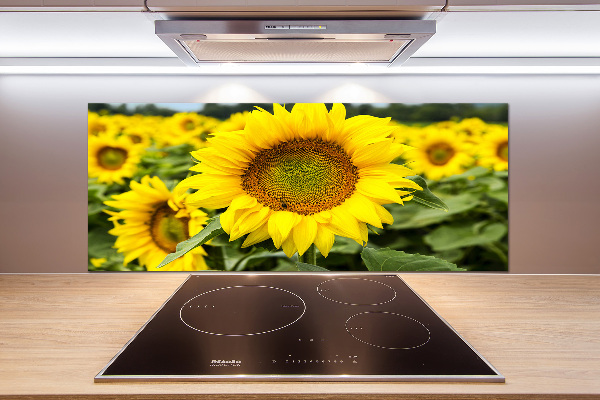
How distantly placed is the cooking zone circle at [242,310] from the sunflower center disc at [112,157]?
970 mm

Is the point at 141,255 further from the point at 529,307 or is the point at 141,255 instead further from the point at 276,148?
the point at 529,307

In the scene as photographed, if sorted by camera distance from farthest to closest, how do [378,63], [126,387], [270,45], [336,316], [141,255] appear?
[141,255]
[378,63]
[270,45]
[336,316]
[126,387]

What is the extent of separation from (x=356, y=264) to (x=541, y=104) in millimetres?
1016

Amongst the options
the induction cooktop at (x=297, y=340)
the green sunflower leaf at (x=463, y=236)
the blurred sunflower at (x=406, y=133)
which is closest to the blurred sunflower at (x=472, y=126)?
the blurred sunflower at (x=406, y=133)

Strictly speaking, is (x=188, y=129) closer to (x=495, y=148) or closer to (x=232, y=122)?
(x=232, y=122)

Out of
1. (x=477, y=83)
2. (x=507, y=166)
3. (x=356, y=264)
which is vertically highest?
(x=477, y=83)

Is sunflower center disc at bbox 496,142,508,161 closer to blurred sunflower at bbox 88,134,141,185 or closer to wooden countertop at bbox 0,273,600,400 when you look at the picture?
wooden countertop at bbox 0,273,600,400

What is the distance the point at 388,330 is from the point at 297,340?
0.56ft

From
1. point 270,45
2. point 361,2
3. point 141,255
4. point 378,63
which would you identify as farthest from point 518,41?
point 141,255

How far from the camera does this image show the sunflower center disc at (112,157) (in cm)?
164

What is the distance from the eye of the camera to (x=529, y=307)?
0.86 meters

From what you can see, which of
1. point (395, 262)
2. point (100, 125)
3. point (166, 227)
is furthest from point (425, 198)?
point (100, 125)

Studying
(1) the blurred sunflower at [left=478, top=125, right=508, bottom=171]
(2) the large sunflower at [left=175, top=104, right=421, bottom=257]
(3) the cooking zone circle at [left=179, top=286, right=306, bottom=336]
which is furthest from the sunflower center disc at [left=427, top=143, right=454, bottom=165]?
(3) the cooking zone circle at [left=179, top=286, right=306, bottom=336]

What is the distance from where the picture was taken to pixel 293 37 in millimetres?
883
